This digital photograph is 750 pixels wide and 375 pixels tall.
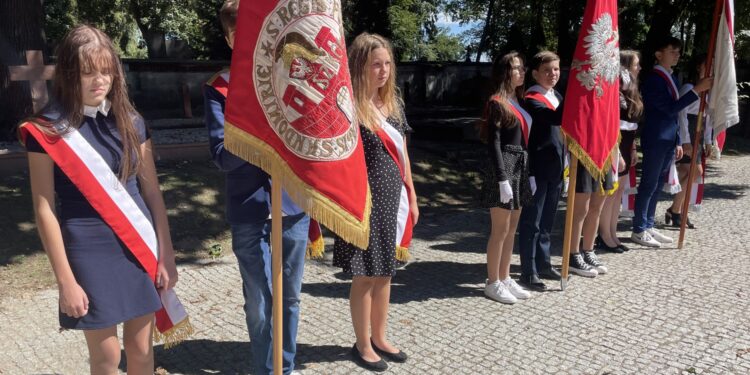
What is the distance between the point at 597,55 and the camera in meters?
4.81

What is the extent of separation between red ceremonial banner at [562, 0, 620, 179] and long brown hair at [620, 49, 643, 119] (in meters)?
0.88

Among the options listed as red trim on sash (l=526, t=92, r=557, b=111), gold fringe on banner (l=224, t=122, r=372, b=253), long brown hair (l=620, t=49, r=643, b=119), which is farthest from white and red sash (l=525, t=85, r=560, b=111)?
gold fringe on banner (l=224, t=122, r=372, b=253)

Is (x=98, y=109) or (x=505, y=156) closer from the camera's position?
(x=98, y=109)

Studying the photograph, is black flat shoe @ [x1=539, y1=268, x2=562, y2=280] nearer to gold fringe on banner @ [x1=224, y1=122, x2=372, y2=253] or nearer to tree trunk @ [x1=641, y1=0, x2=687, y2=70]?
gold fringe on banner @ [x1=224, y1=122, x2=372, y2=253]

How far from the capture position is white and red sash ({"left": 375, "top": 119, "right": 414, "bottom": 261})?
142 inches

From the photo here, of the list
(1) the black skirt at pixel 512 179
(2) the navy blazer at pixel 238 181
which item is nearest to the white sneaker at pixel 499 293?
(1) the black skirt at pixel 512 179

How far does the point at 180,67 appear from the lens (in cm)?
1262

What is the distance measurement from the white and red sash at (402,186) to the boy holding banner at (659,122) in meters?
3.68

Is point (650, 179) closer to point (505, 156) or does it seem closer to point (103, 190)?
point (505, 156)

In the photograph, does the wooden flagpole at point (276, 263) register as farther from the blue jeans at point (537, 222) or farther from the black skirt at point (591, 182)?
the black skirt at point (591, 182)

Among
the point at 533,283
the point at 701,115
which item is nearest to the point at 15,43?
the point at 533,283

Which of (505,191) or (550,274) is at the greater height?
(505,191)

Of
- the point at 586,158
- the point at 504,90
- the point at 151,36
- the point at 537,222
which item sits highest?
the point at 151,36

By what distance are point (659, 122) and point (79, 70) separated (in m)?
5.69
